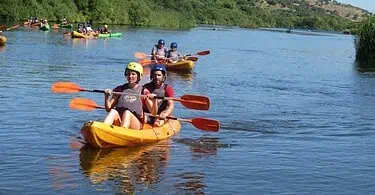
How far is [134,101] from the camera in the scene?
1096 centimetres

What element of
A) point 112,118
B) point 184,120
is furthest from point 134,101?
point 184,120

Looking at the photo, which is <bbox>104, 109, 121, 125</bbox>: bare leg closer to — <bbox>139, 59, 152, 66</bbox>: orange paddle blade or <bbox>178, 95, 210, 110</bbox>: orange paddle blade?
<bbox>178, 95, 210, 110</bbox>: orange paddle blade

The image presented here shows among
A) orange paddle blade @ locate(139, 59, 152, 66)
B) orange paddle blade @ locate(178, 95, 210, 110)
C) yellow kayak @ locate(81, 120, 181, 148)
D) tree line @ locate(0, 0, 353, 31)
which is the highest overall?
orange paddle blade @ locate(178, 95, 210, 110)

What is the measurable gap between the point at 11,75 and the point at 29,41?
716 inches

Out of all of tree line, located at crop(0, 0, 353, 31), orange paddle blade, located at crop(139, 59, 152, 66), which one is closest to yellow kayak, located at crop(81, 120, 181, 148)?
orange paddle blade, located at crop(139, 59, 152, 66)

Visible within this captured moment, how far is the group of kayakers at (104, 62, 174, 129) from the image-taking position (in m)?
10.6

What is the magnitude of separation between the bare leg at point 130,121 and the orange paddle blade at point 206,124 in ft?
4.19

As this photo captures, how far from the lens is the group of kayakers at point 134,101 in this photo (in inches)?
419

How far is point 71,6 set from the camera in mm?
75500

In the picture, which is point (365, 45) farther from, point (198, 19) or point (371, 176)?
point (198, 19)

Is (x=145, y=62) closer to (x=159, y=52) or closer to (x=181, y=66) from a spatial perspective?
(x=159, y=52)

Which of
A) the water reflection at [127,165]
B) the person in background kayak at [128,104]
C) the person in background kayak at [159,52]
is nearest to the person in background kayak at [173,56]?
the person in background kayak at [159,52]

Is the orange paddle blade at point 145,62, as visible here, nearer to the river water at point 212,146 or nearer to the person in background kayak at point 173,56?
the person in background kayak at point 173,56

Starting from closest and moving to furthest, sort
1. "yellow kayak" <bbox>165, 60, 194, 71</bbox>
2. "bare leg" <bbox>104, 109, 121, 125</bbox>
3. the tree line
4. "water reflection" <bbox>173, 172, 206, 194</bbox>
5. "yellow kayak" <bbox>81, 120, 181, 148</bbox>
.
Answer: "water reflection" <bbox>173, 172, 206, 194</bbox> → "yellow kayak" <bbox>81, 120, 181, 148</bbox> → "bare leg" <bbox>104, 109, 121, 125</bbox> → "yellow kayak" <bbox>165, 60, 194, 71</bbox> → the tree line
